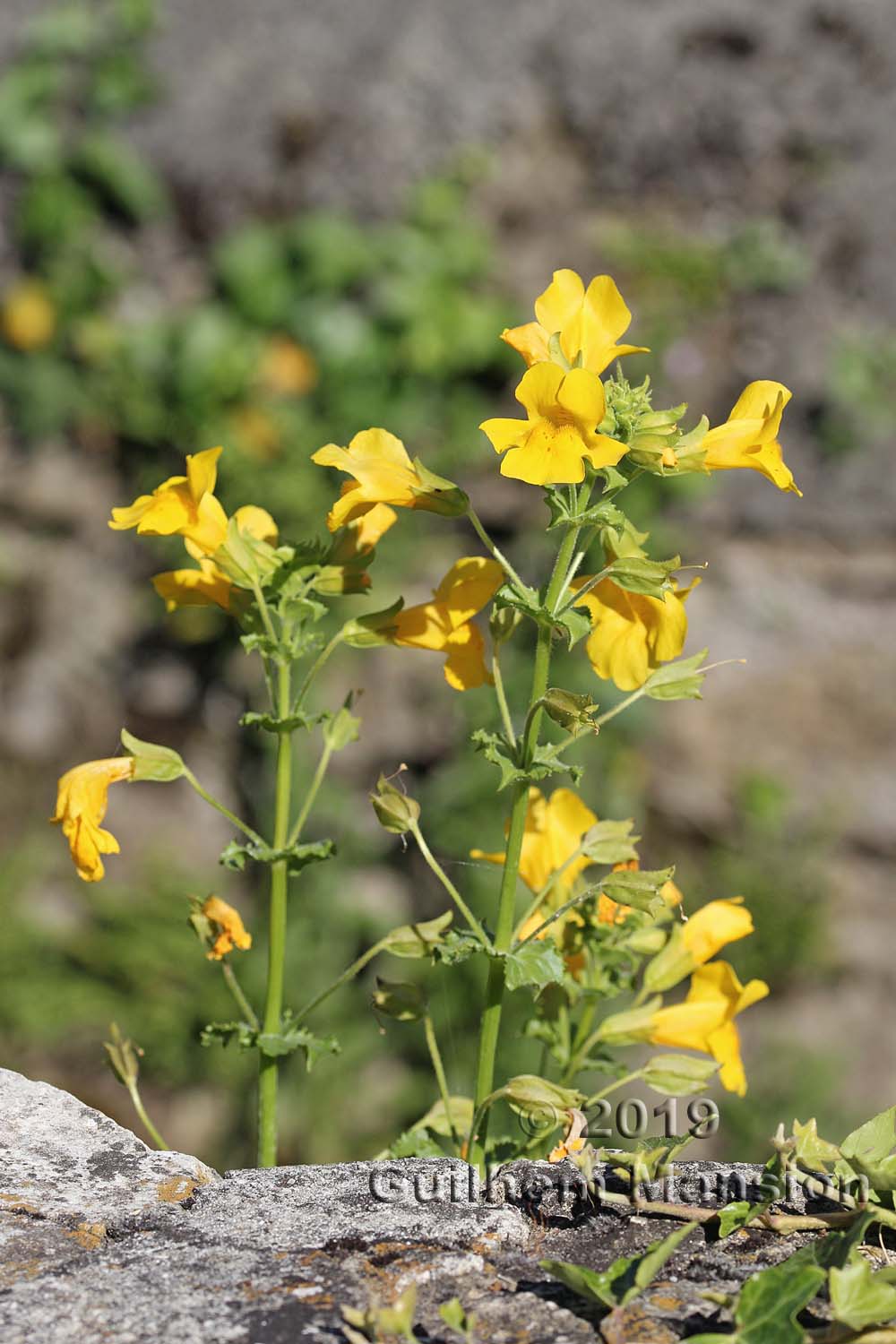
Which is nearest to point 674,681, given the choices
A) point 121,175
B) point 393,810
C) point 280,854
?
point 393,810

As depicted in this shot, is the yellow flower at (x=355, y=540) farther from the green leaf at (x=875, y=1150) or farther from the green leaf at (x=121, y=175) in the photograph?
the green leaf at (x=121, y=175)

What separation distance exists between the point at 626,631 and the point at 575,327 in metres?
0.26

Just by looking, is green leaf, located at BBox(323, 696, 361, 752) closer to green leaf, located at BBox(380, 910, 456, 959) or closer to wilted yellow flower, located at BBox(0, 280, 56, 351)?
green leaf, located at BBox(380, 910, 456, 959)

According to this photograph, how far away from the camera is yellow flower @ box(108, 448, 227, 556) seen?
4.09ft

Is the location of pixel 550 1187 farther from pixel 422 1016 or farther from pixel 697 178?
pixel 697 178

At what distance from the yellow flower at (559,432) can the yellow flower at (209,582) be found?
1.01 feet

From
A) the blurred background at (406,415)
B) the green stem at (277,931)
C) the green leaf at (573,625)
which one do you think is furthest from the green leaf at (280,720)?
the blurred background at (406,415)

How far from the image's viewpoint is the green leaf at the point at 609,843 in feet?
3.94

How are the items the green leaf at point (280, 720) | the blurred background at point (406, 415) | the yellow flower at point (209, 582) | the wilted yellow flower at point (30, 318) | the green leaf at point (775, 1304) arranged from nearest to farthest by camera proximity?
1. the green leaf at point (775, 1304)
2. the green leaf at point (280, 720)
3. the yellow flower at point (209, 582)
4. the blurred background at point (406, 415)
5. the wilted yellow flower at point (30, 318)

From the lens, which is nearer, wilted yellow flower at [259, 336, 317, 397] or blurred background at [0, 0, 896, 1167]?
blurred background at [0, 0, 896, 1167]

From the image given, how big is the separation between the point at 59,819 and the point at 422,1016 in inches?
15.0

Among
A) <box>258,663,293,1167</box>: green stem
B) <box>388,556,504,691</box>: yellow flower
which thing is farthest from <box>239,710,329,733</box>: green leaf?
<box>388,556,504,691</box>: yellow flower

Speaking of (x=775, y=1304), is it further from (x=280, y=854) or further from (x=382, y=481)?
(x=382, y=481)

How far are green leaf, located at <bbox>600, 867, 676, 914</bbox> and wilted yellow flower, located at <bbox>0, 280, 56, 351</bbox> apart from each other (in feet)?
9.62
